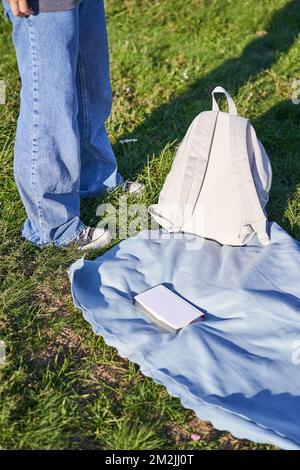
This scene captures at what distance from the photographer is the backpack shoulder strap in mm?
3496

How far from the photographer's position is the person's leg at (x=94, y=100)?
345 cm

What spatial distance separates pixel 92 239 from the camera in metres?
3.66

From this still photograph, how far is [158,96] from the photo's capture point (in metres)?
4.96

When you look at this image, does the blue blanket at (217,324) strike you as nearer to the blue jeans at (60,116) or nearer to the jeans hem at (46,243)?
the jeans hem at (46,243)

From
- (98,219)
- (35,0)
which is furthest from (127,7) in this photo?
(35,0)

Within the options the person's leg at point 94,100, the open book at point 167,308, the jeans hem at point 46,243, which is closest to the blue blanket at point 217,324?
the open book at point 167,308

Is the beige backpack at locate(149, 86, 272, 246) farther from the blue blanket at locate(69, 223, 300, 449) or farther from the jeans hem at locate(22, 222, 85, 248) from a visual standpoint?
the jeans hem at locate(22, 222, 85, 248)

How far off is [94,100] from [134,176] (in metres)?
0.61

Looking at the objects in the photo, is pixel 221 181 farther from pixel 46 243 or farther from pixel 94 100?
pixel 46 243

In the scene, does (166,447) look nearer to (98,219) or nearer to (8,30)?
(98,219)

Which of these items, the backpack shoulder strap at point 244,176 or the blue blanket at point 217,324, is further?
the backpack shoulder strap at point 244,176

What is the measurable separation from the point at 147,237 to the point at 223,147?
577mm

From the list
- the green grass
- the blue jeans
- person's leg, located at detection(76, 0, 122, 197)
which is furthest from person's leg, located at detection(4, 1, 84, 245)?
person's leg, located at detection(76, 0, 122, 197)

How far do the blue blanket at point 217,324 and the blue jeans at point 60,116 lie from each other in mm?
345
